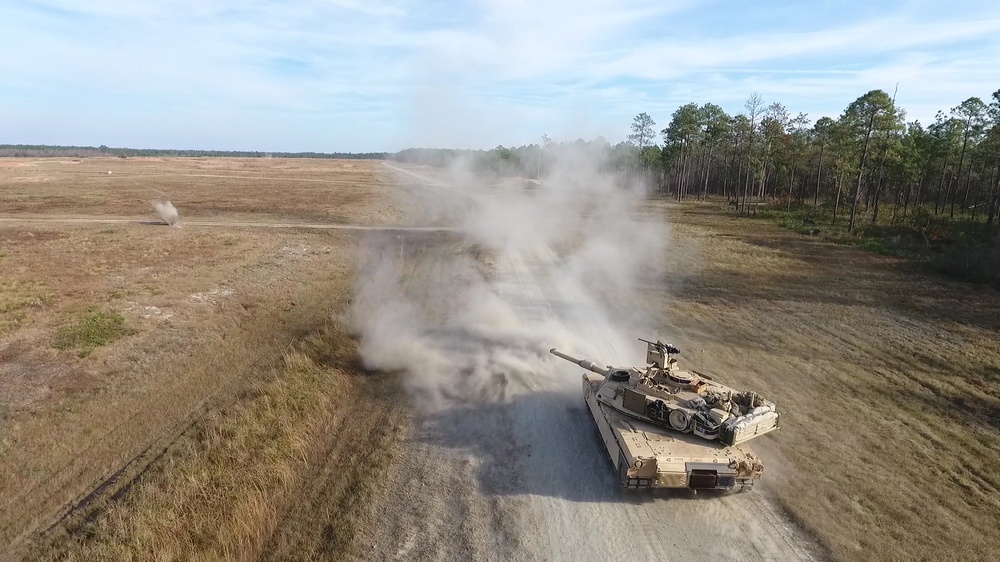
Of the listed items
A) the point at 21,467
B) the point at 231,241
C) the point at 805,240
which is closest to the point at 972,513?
the point at 21,467

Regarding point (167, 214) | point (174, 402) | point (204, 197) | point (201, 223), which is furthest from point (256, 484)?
point (204, 197)

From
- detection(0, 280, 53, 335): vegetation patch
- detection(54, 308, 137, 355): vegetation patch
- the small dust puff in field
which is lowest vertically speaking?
detection(54, 308, 137, 355): vegetation patch

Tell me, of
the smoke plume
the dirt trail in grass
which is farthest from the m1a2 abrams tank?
the dirt trail in grass

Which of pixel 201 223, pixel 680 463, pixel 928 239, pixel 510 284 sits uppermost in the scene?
pixel 928 239

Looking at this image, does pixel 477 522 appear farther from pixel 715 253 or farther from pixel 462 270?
pixel 715 253

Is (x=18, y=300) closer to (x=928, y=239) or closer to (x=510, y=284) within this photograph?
(x=510, y=284)

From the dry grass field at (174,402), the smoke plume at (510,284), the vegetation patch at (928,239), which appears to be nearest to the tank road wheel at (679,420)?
the smoke plume at (510,284)

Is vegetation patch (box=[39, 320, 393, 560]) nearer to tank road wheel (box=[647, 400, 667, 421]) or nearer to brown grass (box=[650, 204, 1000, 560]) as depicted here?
tank road wheel (box=[647, 400, 667, 421])
